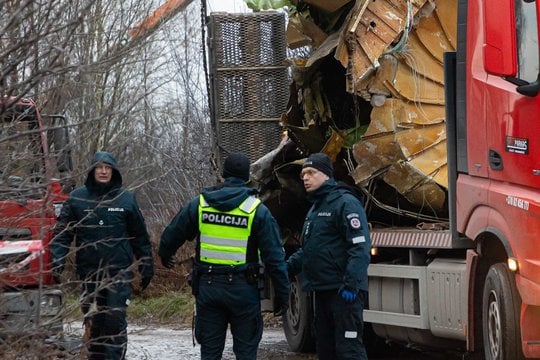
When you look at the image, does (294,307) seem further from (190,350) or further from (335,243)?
(335,243)

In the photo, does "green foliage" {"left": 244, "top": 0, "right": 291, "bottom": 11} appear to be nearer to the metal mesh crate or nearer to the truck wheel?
the metal mesh crate

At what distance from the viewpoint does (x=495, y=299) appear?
23.6ft

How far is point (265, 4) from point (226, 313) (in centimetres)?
426

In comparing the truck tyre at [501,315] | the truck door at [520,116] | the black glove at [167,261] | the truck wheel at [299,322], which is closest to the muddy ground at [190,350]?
the truck wheel at [299,322]

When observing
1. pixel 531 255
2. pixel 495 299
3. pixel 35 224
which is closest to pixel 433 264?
pixel 495 299

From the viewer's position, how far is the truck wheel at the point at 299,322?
11.1 m

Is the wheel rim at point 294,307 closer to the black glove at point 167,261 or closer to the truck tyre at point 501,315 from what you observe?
the black glove at point 167,261

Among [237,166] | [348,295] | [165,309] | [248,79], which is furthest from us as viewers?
[165,309]

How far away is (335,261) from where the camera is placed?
25.9 feet

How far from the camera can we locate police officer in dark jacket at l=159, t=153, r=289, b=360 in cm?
769

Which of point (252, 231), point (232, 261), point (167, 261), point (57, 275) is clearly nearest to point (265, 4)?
point (167, 261)

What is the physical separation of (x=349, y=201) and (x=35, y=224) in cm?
224

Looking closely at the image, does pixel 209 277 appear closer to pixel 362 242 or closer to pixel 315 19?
pixel 362 242

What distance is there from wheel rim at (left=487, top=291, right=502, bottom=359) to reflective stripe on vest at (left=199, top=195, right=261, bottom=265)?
5.36 feet
